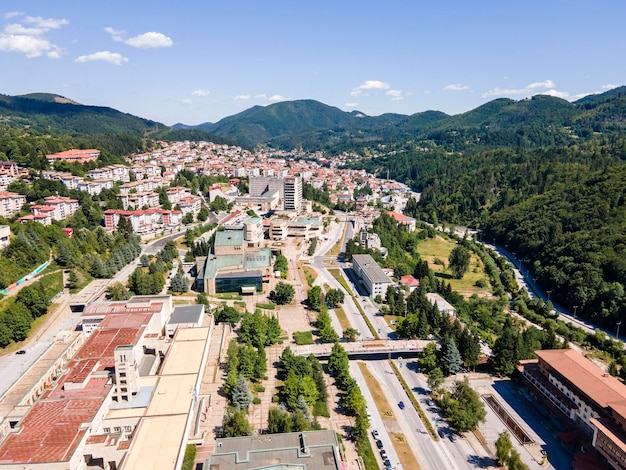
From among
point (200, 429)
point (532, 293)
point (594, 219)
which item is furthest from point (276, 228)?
point (594, 219)

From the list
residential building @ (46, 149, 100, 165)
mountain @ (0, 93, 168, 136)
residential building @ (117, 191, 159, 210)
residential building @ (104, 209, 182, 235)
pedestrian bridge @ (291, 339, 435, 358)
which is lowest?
pedestrian bridge @ (291, 339, 435, 358)

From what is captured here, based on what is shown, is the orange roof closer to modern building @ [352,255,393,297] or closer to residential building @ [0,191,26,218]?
modern building @ [352,255,393,297]

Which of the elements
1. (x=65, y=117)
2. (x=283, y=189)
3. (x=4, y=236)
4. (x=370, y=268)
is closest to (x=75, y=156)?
(x=4, y=236)

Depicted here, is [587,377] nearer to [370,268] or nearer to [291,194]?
[370,268]

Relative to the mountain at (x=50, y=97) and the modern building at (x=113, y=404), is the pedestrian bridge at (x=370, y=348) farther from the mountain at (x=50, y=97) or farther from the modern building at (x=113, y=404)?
the mountain at (x=50, y=97)

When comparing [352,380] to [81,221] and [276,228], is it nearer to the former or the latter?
[276,228]

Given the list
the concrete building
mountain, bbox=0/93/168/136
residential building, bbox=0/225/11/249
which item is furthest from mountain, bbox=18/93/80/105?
the concrete building
